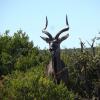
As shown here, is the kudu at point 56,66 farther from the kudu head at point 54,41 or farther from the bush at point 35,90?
the bush at point 35,90

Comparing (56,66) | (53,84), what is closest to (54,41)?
(56,66)

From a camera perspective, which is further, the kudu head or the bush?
the kudu head

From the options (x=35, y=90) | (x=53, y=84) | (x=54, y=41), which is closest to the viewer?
(x=35, y=90)

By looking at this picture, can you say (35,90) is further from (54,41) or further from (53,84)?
(54,41)

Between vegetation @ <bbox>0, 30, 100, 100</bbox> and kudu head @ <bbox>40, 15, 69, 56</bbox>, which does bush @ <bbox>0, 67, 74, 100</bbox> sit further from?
kudu head @ <bbox>40, 15, 69, 56</bbox>

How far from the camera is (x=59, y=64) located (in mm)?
20250

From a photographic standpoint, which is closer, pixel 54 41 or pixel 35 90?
pixel 35 90

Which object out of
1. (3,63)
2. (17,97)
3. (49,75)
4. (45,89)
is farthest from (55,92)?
(3,63)

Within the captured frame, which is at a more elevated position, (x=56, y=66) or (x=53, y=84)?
(x=56, y=66)

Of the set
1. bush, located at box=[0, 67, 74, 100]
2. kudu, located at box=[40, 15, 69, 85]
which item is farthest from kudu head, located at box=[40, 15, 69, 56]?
bush, located at box=[0, 67, 74, 100]

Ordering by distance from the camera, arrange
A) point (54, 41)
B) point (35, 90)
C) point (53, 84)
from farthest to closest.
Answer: point (54, 41)
point (53, 84)
point (35, 90)

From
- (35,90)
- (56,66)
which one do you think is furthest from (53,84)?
(56,66)

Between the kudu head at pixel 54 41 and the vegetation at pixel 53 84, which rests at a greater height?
the kudu head at pixel 54 41

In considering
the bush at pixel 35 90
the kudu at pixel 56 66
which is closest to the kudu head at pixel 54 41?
the kudu at pixel 56 66
